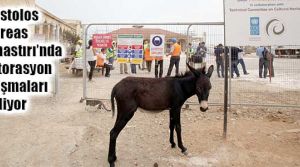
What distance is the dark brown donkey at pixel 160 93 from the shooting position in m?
6.46

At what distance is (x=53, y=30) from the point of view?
11.8m

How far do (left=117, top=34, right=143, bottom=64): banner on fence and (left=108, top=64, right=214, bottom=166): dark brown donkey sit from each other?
3624 millimetres

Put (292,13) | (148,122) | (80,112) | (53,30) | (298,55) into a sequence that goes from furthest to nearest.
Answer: (53,30) < (298,55) < (80,112) < (148,122) < (292,13)

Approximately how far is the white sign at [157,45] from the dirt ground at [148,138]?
6.13 ft

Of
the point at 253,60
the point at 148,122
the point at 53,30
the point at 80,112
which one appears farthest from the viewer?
the point at 253,60

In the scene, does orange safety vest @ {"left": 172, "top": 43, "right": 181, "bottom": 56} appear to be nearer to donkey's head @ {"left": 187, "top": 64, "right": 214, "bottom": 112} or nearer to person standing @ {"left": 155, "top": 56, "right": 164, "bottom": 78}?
person standing @ {"left": 155, "top": 56, "right": 164, "bottom": 78}

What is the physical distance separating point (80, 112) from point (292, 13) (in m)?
5.75

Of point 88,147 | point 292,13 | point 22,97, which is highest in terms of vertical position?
point 292,13

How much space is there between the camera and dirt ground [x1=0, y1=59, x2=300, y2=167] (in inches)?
255

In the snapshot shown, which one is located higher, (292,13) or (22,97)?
(292,13)

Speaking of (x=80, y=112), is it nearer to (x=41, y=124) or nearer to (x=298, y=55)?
(x=41, y=124)

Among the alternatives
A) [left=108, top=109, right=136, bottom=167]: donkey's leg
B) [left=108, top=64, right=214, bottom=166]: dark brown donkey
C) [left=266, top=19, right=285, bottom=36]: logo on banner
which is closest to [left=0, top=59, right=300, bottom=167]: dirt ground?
[left=108, top=109, right=136, bottom=167]: donkey's leg

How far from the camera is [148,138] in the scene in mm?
7910

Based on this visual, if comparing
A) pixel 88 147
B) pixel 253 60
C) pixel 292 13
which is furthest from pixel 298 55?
pixel 88 147
